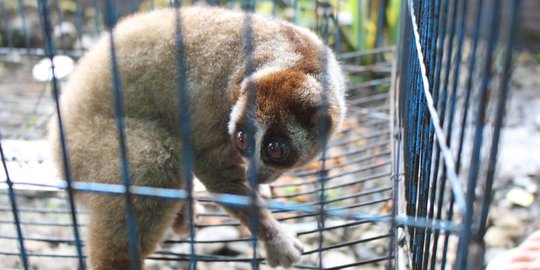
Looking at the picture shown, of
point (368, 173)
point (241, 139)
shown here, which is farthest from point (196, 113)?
point (368, 173)

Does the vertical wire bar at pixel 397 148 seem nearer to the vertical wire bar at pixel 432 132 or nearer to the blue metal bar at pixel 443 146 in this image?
the vertical wire bar at pixel 432 132

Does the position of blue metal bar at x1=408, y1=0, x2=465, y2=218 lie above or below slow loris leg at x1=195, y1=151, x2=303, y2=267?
above

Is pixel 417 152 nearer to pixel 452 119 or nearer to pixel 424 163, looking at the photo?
pixel 424 163

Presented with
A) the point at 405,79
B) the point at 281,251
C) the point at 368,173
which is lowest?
the point at 281,251

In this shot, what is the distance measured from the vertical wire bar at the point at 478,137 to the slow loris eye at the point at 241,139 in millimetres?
1246

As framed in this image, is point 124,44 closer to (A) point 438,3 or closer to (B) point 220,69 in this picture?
(B) point 220,69

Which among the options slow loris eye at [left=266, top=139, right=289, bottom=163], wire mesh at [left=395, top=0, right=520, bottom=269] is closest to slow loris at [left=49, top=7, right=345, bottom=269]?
slow loris eye at [left=266, top=139, right=289, bottom=163]

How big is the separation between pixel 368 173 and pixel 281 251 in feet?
6.08

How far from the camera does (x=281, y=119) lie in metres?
2.36

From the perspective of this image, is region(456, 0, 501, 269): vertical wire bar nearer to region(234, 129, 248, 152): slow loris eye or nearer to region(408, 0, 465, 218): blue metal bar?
region(408, 0, 465, 218): blue metal bar

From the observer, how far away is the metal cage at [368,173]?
4.64 ft

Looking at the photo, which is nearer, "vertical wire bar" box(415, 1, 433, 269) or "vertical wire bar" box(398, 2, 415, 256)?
"vertical wire bar" box(415, 1, 433, 269)

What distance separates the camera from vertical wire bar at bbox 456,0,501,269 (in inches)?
46.0

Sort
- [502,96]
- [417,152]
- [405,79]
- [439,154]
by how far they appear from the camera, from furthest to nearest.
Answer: [405,79], [417,152], [439,154], [502,96]
